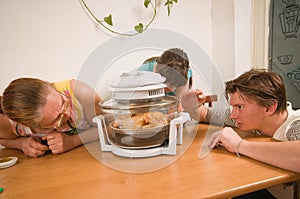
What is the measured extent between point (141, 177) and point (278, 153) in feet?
1.30

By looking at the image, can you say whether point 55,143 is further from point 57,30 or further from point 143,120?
point 57,30

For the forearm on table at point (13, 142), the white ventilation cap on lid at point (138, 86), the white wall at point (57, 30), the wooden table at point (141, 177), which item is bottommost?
the wooden table at point (141, 177)

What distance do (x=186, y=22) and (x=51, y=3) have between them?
32.6 inches

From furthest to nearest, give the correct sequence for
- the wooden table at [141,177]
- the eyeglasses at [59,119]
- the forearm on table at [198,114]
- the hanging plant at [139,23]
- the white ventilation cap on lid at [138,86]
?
the hanging plant at [139,23], the forearm on table at [198,114], the eyeglasses at [59,119], the white ventilation cap on lid at [138,86], the wooden table at [141,177]

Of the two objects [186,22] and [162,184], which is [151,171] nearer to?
[162,184]

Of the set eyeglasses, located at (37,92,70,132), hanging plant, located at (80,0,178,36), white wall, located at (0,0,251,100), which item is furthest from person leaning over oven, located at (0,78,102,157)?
hanging plant, located at (80,0,178,36)

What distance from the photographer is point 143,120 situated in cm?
80

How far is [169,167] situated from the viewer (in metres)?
0.73

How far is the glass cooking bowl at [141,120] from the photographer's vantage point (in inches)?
31.0

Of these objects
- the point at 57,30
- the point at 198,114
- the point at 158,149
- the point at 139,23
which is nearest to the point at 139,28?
the point at 139,23

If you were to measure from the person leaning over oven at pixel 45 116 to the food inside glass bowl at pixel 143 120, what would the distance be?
0.24 metres

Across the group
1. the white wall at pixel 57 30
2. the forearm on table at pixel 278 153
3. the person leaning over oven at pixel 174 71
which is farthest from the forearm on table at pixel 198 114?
the white wall at pixel 57 30

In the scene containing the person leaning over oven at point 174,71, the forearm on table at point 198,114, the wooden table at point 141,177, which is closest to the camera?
the wooden table at point 141,177

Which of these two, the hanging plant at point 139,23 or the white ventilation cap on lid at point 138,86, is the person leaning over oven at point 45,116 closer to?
the white ventilation cap on lid at point 138,86
